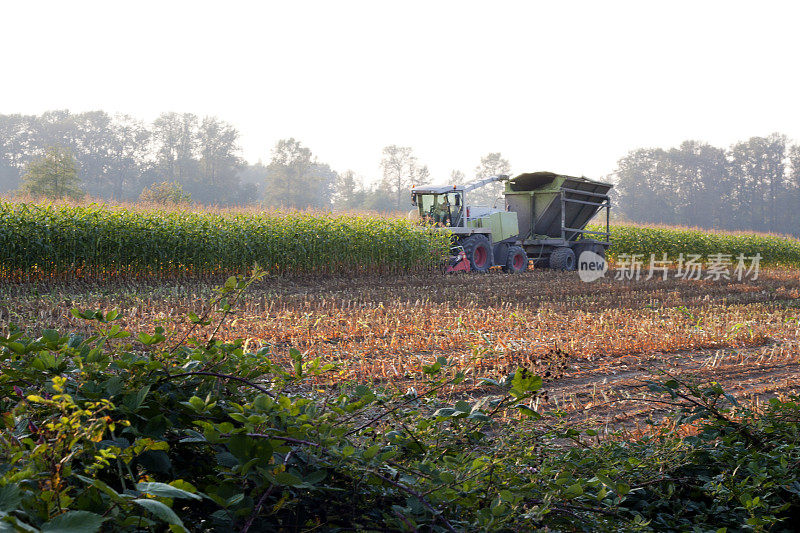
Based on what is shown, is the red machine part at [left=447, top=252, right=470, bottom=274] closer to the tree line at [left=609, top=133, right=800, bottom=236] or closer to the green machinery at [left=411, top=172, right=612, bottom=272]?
the green machinery at [left=411, top=172, right=612, bottom=272]

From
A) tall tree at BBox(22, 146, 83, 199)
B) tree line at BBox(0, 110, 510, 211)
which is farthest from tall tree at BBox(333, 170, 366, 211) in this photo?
tall tree at BBox(22, 146, 83, 199)

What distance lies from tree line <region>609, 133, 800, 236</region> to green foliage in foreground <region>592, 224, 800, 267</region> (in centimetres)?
4135

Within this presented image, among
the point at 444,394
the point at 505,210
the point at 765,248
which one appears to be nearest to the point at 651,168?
the point at 765,248

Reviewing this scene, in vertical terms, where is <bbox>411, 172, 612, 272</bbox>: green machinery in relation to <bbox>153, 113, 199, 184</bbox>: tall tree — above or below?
below

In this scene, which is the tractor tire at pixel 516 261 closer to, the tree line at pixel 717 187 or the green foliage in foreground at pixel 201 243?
the green foliage in foreground at pixel 201 243

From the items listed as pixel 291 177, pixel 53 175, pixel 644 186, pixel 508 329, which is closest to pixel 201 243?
pixel 508 329

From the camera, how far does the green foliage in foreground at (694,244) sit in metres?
27.0

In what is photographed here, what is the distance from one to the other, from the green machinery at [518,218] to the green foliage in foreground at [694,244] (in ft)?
28.7

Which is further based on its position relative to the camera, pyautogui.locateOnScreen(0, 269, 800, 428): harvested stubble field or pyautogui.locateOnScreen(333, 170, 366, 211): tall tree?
pyautogui.locateOnScreen(333, 170, 366, 211): tall tree

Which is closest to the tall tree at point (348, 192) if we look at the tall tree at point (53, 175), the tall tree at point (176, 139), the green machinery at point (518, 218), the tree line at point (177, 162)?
the tree line at point (177, 162)

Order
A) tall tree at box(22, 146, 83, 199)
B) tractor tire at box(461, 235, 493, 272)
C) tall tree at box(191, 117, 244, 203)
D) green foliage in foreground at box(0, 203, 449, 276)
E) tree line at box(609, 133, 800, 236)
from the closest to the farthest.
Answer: green foliage in foreground at box(0, 203, 449, 276) < tractor tire at box(461, 235, 493, 272) < tall tree at box(22, 146, 83, 199) < tall tree at box(191, 117, 244, 203) < tree line at box(609, 133, 800, 236)

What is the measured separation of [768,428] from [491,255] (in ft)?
45.7

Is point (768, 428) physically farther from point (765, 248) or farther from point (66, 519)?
point (765, 248)

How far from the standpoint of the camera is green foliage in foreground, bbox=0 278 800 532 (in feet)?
3.75
